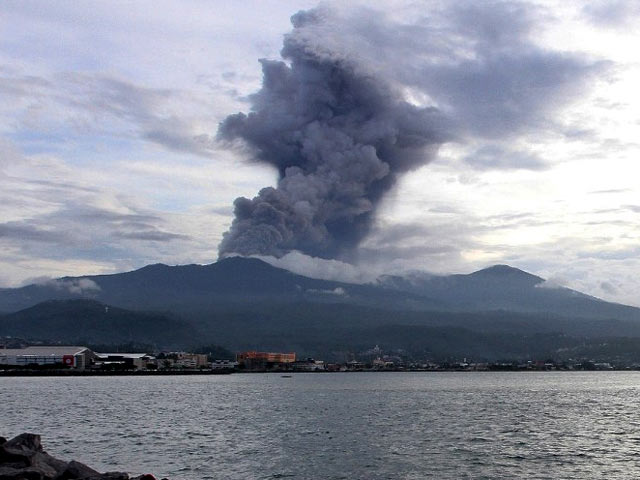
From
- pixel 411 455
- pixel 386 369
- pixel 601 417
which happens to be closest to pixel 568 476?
pixel 411 455

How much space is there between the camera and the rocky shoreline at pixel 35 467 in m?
24.0

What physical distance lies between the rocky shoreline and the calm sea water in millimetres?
3938

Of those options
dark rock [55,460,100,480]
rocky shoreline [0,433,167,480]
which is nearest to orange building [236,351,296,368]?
rocky shoreline [0,433,167,480]

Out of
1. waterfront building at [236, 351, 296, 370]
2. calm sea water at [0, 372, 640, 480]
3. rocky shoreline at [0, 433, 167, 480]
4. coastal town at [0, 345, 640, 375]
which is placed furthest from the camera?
waterfront building at [236, 351, 296, 370]

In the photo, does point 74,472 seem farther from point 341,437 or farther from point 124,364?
point 124,364

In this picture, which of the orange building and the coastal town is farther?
the orange building

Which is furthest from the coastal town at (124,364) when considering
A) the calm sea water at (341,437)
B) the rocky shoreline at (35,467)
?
the rocky shoreline at (35,467)

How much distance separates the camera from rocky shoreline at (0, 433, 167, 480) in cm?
2397

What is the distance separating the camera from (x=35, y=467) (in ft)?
82.6

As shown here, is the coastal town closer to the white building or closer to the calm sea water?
the white building

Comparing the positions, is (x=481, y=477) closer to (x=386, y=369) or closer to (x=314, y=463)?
(x=314, y=463)

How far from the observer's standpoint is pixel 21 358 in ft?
509

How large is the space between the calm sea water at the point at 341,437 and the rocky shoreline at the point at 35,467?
394cm

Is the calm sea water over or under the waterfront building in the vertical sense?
under
